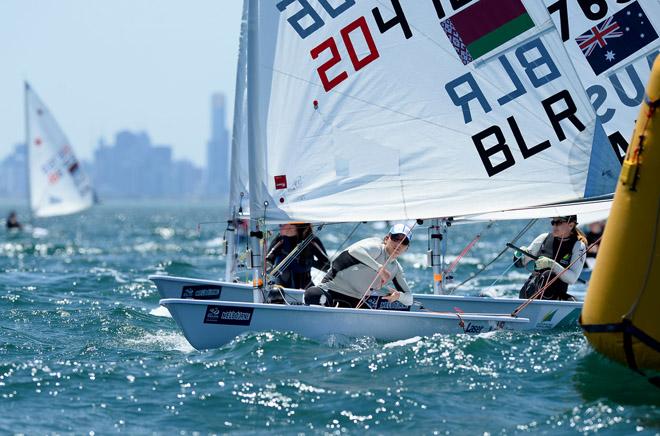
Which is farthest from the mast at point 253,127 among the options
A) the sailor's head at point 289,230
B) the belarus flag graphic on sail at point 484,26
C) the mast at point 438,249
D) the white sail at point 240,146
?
the mast at point 438,249

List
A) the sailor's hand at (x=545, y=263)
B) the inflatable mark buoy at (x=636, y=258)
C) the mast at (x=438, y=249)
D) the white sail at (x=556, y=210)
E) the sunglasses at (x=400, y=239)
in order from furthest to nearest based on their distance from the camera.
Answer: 1. the mast at (x=438, y=249)
2. the sailor's hand at (x=545, y=263)
3. the white sail at (x=556, y=210)
4. the sunglasses at (x=400, y=239)
5. the inflatable mark buoy at (x=636, y=258)

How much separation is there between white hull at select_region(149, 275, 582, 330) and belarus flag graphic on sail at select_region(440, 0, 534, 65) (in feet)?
7.94

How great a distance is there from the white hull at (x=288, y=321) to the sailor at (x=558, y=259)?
73.1 inches

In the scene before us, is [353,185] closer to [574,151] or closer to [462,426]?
[574,151]

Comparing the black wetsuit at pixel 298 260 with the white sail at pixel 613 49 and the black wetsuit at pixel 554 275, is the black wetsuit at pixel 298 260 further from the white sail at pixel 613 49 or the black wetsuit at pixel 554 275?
the white sail at pixel 613 49

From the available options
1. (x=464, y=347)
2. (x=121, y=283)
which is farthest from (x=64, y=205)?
(x=464, y=347)

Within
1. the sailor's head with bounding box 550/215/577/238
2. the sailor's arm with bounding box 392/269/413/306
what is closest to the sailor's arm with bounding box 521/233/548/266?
the sailor's head with bounding box 550/215/577/238

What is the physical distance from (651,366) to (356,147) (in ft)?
12.2

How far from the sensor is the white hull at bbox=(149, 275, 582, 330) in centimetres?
1040

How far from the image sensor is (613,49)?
11.8m

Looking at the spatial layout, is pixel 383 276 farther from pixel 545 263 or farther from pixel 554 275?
pixel 554 275

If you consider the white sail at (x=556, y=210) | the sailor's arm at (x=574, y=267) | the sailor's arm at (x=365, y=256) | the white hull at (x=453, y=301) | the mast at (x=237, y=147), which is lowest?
the white hull at (x=453, y=301)

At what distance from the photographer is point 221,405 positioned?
295 inches

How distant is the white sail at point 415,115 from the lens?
10.0 metres
